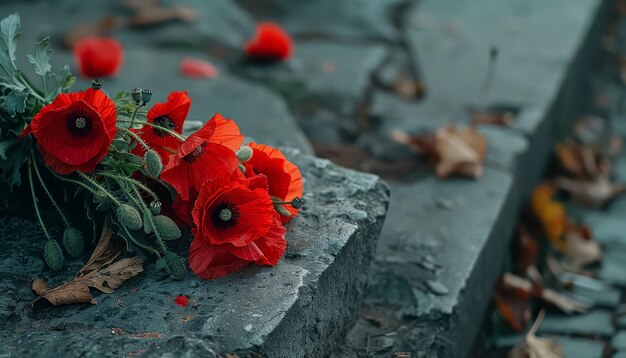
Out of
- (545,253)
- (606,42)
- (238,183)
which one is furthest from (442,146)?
(606,42)

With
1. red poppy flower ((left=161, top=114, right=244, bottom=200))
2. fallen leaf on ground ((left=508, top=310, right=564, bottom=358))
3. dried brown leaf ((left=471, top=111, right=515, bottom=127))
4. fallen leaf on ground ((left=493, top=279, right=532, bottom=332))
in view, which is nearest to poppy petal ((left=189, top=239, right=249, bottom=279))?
red poppy flower ((left=161, top=114, right=244, bottom=200))

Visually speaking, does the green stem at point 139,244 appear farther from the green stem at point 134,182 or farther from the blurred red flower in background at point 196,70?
the blurred red flower in background at point 196,70

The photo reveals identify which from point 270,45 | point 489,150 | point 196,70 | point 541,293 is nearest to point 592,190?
point 489,150

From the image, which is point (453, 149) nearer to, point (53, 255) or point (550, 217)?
point (550, 217)

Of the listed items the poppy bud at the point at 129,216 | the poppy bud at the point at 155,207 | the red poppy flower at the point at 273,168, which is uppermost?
the red poppy flower at the point at 273,168

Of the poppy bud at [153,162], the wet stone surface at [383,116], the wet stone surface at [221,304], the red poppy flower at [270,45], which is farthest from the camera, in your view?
the red poppy flower at [270,45]

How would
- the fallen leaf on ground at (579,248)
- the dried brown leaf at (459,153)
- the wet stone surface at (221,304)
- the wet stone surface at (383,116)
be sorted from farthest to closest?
1. the fallen leaf on ground at (579,248)
2. the dried brown leaf at (459,153)
3. the wet stone surface at (383,116)
4. the wet stone surface at (221,304)

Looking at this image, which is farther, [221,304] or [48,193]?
[48,193]

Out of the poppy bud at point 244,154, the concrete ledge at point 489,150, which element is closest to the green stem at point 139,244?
the poppy bud at point 244,154
